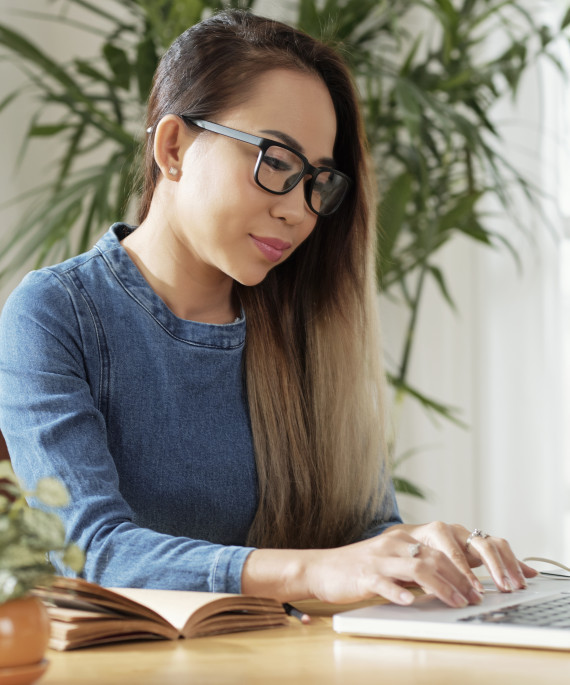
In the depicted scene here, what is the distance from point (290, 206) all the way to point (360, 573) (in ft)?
1.89

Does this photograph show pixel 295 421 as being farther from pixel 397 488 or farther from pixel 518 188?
pixel 518 188

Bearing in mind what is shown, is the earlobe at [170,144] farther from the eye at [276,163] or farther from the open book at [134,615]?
the open book at [134,615]

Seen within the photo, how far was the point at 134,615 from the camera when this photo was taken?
0.77 metres

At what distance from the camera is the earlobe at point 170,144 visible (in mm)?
1312

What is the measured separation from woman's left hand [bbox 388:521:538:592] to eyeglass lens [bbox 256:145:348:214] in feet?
1.61

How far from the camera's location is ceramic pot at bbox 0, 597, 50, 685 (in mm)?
560

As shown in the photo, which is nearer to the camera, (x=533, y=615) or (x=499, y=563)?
(x=533, y=615)

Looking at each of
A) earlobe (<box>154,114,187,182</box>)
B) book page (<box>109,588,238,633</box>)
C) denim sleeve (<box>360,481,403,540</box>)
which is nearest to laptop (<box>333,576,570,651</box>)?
book page (<box>109,588,238,633</box>)

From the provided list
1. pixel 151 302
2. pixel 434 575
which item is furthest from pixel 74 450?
pixel 434 575

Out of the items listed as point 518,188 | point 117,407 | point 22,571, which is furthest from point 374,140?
point 22,571

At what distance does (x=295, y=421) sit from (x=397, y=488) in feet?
3.13

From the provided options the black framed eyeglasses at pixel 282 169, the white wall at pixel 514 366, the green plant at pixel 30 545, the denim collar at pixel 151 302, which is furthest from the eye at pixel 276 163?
the white wall at pixel 514 366

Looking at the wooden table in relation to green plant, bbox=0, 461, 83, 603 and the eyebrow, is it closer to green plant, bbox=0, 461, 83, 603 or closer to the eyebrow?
green plant, bbox=0, 461, 83, 603

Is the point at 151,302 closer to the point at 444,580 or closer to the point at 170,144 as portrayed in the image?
the point at 170,144
